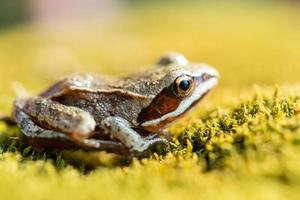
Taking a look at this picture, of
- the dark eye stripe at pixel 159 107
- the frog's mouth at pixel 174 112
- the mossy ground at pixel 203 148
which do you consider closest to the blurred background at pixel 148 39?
the mossy ground at pixel 203 148

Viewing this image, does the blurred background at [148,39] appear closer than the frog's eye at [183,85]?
No

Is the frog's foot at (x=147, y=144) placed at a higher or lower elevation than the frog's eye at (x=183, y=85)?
lower

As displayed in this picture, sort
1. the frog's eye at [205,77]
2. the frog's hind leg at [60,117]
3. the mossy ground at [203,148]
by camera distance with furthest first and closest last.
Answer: the frog's eye at [205,77]
the frog's hind leg at [60,117]
the mossy ground at [203,148]

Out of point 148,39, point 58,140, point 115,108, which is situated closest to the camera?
point 58,140

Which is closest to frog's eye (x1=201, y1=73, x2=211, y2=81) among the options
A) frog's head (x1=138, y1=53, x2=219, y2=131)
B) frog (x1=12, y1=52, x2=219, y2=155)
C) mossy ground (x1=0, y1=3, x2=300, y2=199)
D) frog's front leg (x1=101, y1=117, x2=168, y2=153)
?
frog (x1=12, y1=52, x2=219, y2=155)

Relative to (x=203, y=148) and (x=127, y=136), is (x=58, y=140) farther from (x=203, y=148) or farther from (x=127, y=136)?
(x=203, y=148)

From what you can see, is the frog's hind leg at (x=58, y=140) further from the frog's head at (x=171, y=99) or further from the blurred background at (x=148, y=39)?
the blurred background at (x=148, y=39)

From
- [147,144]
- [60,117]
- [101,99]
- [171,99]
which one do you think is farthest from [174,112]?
[60,117]

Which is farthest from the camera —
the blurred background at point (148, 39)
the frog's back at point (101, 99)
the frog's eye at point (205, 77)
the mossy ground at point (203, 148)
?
the blurred background at point (148, 39)
